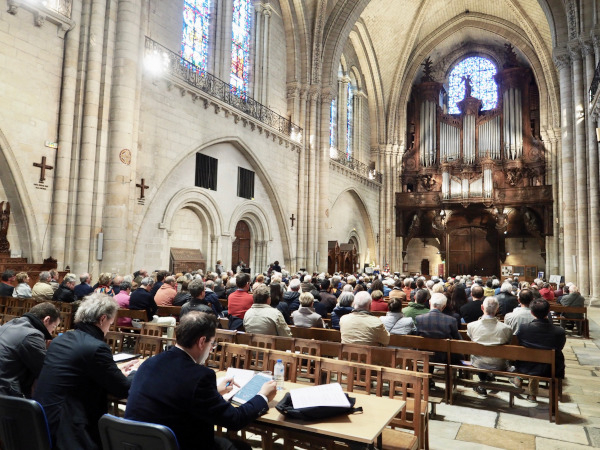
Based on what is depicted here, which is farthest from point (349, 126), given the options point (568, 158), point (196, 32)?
point (196, 32)

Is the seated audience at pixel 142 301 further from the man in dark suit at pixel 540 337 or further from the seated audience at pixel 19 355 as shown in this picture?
the man in dark suit at pixel 540 337

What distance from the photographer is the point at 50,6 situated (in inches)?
390

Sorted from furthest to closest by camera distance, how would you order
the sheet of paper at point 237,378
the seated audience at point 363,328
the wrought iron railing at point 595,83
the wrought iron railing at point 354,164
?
the wrought iron railing at point 354,164
the wrought iron railing at point 595,83
the seated audience at point 363,328
the sheet of paper at point 237,378

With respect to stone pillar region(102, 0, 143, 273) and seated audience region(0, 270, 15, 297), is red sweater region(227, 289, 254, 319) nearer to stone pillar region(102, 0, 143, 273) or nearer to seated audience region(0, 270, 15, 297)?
seated audience region(0, 270, 15, 297)

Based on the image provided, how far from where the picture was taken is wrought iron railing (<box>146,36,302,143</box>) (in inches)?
479

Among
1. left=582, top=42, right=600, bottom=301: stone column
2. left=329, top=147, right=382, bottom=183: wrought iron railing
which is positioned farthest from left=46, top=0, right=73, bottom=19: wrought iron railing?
left=582, top=42, right=600, bottom=301: stone column

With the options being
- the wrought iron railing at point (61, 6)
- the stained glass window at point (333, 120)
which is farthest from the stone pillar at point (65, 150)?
the stained glass window at point (333, 120)

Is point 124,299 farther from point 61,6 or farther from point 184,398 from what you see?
point 61,6

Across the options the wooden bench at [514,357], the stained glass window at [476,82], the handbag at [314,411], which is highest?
the stained glass window at [476,82]

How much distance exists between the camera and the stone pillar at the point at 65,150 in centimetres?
988

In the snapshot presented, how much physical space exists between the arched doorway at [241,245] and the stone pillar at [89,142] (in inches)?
258

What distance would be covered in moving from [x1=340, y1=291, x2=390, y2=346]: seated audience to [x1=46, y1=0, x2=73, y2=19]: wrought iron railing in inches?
372

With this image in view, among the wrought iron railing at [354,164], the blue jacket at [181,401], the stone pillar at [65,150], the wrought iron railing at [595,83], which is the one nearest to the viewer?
the blue jacket at [181,401]

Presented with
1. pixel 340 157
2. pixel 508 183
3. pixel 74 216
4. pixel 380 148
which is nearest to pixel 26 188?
pixel 74 216
